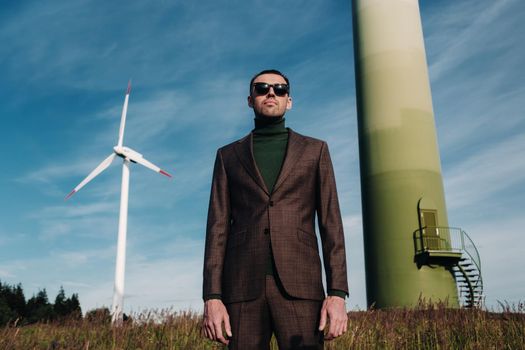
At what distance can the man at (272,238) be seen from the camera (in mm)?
3625

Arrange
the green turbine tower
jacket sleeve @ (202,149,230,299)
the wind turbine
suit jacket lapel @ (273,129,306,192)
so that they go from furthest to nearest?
the wind turbine, the green turbine tower, suit jacket lapel @ (273,129,306,192), jacket sleeve @ (202,149,230,299)

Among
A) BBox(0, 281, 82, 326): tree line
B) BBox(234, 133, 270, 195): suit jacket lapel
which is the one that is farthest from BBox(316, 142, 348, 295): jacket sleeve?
BBox(0, 281, 82, 326): tree line

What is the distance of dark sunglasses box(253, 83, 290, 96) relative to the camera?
164 inches

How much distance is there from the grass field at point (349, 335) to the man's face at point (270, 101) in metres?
4.80

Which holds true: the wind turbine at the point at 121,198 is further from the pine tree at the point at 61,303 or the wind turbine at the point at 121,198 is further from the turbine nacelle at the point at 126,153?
the pine tree at the point at 61,303

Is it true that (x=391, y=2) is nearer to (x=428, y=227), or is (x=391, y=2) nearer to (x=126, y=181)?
(x=428, y=227)

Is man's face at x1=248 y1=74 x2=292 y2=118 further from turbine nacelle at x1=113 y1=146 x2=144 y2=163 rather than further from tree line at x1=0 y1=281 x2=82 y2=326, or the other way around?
tree line at x1=0 y1=281 x2=82 y2=326

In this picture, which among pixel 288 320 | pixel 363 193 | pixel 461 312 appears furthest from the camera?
pixel 363 193

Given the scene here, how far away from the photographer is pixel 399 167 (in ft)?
69.3

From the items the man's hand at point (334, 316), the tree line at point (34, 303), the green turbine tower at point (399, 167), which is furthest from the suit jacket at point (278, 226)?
the tree line at point (34, 303)

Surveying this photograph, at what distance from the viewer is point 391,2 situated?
904 inches

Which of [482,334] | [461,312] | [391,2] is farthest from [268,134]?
[391,2]

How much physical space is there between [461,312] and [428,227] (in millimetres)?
9468

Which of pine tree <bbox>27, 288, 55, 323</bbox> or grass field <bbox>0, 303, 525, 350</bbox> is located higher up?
pine tree <bbox>27, 288, 55, 323</bbox>
